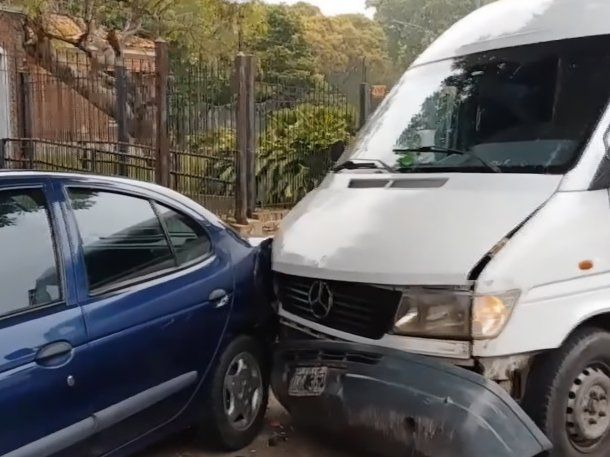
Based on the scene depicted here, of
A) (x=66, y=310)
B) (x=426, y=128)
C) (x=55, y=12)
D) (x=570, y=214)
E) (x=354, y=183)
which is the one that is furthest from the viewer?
(x=55, y=12)

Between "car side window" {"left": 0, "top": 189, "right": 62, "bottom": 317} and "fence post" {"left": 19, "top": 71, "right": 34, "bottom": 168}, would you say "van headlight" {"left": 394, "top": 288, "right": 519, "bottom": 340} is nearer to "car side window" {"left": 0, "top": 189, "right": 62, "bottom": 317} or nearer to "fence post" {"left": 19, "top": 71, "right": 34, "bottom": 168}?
"car side window" {"left": 0, "top": 189, "right": 62, "bottom": 317}

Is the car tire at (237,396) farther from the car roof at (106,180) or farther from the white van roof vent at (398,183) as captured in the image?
the white van roof vent at (398,183)

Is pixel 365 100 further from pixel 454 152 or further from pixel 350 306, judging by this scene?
pixel 350 306

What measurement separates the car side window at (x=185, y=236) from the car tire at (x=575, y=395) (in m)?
1.85

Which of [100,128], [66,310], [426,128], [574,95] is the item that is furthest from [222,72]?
[66,310]

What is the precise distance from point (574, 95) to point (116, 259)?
257 cm

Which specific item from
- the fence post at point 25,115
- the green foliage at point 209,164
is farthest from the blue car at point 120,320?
the fence post at point 25,115

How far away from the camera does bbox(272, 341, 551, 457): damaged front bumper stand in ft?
10.8

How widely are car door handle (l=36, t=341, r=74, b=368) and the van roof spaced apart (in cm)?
305

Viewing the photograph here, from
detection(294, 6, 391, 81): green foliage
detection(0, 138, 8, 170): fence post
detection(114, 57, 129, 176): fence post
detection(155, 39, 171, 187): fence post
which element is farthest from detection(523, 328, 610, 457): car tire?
detection(294, 6, 391, 81): green foliage

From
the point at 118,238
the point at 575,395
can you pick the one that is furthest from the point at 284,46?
the point at 575,395

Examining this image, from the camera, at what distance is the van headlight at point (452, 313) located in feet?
11.3

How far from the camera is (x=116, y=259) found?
12.2 ft

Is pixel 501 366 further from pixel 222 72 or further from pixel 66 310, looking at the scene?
Answer: pixel 222 72
